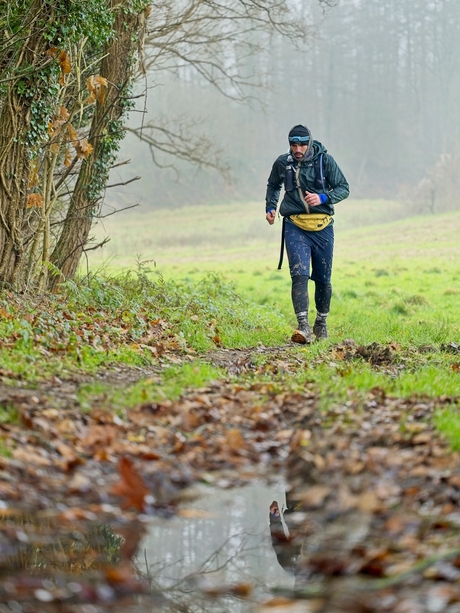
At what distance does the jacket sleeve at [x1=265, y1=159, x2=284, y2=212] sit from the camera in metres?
→ 11.0

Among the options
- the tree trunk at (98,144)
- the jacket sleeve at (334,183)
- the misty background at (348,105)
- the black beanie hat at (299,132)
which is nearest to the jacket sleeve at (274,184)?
the black beanie hat at (299,132)

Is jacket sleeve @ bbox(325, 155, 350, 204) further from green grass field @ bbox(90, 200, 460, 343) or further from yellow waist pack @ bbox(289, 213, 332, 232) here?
green grass field @ bbox(90, 200, 460, 343)

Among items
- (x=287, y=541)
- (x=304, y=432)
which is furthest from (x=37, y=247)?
(x=287, y=541)

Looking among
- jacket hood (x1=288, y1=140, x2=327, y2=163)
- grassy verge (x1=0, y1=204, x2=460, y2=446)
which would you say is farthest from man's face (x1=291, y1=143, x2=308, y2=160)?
grassy verge (x1=0, y1=204, x2=460, y2=446)

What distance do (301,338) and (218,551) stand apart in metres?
6.67

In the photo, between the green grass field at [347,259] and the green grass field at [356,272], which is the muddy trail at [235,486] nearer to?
the green grass field at [356,272]

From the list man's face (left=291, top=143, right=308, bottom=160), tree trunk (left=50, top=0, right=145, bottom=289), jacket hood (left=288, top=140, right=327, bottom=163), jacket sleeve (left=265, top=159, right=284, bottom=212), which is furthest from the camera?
tree trunk (left=50, top=0, right=145, bottom=289)

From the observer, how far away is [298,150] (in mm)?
10734

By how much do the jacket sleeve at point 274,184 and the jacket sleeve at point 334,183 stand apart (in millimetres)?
658

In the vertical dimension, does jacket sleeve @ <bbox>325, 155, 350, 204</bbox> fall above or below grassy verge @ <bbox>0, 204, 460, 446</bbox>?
above

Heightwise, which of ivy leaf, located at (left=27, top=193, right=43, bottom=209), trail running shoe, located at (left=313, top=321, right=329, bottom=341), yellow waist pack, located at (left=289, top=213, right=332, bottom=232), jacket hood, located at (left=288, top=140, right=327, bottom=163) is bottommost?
trail running shoe, located at (left=313, top=321, right=329, bottom=341)

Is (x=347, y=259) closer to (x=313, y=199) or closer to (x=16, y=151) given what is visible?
(x=313, y=199)

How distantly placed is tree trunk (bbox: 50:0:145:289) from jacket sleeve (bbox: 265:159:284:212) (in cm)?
304

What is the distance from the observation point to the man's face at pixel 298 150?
10694mm
